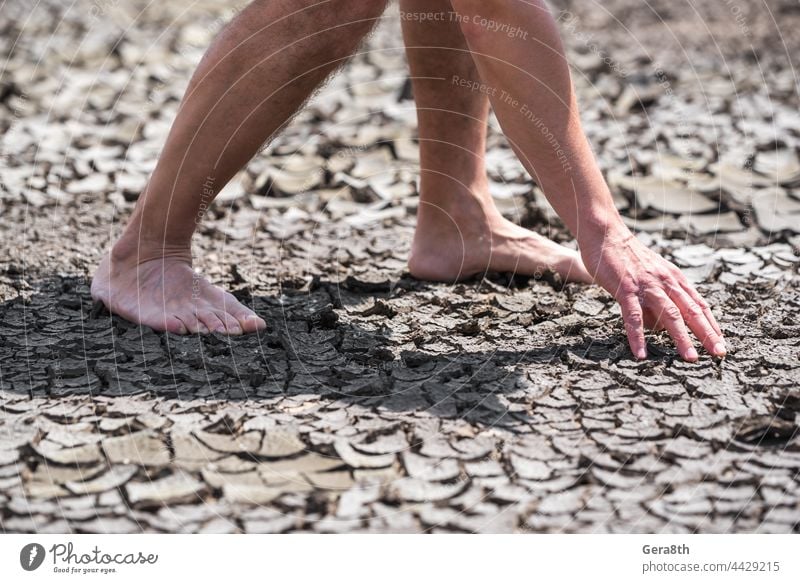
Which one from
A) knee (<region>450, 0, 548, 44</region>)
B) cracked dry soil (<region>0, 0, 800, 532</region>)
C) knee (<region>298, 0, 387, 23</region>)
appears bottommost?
cracked dry soil (<region>0, 0, 800, 532</region>)

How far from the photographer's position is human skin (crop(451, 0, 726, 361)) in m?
1.57

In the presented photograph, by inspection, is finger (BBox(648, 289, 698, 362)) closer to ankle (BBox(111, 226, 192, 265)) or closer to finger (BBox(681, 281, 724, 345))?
finger (BBox(681, 281, 724, 345))

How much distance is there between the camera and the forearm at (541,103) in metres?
1.56

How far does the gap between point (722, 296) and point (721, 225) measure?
1.37 ft

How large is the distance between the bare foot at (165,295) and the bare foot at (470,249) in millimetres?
429

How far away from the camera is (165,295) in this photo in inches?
69.7

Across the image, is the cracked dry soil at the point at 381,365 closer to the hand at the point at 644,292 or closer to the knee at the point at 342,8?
the hand at the point at 644,292

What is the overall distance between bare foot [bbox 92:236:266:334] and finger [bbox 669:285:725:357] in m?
0.74

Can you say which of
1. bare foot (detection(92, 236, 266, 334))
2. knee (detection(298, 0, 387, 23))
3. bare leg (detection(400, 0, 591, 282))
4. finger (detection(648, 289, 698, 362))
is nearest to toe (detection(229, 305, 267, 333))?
bare foot (detection(92, 236, 266, 334))

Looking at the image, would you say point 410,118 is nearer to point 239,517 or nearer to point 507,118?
point 507,118

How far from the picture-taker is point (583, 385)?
5.11 ft

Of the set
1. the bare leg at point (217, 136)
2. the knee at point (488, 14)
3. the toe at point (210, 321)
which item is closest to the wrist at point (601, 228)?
the knee at point (488, 14)

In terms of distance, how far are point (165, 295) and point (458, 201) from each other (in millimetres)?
649

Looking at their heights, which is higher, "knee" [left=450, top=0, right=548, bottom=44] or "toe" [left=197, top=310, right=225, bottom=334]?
"knee" [left=450, top=0, right=548, bottom=44]
